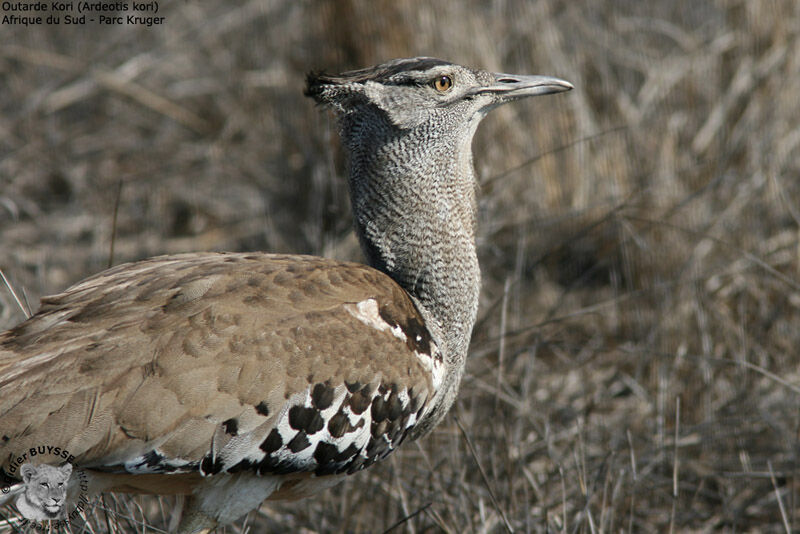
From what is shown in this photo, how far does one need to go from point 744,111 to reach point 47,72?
A: 418 centimetres

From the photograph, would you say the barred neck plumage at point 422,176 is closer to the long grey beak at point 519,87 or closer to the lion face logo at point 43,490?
the long grey beak at point 519,87

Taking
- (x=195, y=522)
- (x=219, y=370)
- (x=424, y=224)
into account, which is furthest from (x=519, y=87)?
(x=195, y=522)

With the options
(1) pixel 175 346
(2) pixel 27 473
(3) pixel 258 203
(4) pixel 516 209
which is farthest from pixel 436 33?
(2) pixel 27 473

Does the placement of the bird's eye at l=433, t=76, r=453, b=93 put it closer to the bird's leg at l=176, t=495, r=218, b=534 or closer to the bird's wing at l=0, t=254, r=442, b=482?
the bird's wing at l=0, t=254, r=442, b=482

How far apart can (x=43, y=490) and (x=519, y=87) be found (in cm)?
187

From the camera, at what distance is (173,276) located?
274cm

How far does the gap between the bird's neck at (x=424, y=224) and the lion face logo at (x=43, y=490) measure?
1159 mm

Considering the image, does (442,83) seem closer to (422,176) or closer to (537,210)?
(422,176)

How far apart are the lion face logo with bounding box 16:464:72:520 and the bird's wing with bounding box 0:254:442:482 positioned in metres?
0.04

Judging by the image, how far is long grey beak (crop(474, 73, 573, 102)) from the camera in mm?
3180

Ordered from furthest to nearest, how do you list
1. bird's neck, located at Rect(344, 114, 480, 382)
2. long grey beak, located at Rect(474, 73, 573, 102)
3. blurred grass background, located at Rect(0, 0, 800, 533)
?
blurred grass background, located at Rect(0, 0, 800, 533), long grey beak, located at Rect(474, 73, 573, 102), bird's neck, located at Rect(344, 114, 480, 382)

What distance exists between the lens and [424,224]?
9.94ft

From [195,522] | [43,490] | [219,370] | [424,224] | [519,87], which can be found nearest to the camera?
[43,490]

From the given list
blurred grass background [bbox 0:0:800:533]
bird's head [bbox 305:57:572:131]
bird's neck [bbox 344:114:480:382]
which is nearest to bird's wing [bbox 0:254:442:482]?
bird's neck [bbox 344:114:480:382]
